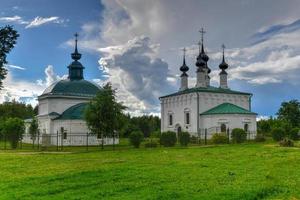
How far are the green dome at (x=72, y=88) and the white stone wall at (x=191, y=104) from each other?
9936 mm

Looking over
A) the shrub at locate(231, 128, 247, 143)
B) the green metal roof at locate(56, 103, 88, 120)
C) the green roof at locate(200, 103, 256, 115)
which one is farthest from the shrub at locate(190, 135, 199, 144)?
the green metal roof at locate(56, 103, 88, 120)

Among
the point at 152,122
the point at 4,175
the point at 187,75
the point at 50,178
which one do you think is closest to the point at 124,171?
the point at 50,178

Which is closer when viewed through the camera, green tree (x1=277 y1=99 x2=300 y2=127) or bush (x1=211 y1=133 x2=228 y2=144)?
bush (x1=211 y1=133 x2=228 y2=144)

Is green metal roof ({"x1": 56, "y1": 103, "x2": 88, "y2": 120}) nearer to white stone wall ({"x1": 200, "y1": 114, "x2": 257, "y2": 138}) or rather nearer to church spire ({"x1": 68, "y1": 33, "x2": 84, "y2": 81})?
church spire ({"x1": 68, "y1": 33, "x2": 84, "y2": 81})

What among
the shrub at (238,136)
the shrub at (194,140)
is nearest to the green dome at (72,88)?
the shrub at (194,140)

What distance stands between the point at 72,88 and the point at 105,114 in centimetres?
1842

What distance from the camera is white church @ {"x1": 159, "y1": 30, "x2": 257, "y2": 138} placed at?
158ft

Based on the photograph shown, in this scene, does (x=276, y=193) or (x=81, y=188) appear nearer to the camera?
(x=276, y=193)

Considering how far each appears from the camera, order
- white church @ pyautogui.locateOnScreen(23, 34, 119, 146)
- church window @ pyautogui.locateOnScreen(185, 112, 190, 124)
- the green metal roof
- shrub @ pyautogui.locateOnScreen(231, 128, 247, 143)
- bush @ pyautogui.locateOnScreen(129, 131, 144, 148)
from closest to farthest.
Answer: bush @ pyautogui.locateOnScreen(129, 131, 144, 148), shrub @ pyautogui.locateOnScreen(231, 128, 247, 143), white church @ pyautogui.locateOnScreen(23, 34, 119, 146), the green metal roof, church window @ pyautogui.locateOnScreen(185, 112, 190, 124)

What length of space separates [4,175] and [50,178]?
2645mm

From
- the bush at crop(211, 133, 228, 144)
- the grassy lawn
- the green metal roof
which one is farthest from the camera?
the green metal roof

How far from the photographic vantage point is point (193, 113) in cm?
5184

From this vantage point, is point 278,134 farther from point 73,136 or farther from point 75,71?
point 75,71

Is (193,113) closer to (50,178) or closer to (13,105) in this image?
(50,178)
